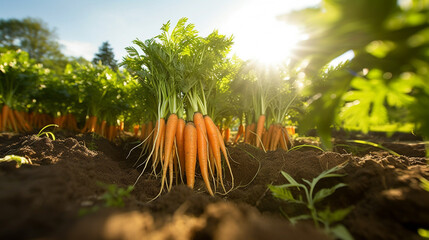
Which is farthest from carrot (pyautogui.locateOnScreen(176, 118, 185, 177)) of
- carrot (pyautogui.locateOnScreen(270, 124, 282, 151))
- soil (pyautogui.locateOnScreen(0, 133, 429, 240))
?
carrot (pyautogui.locateOnScreen(270, 124, 282, 151))

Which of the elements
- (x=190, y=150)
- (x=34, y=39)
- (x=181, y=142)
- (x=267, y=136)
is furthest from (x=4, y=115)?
(x=34, y=39)

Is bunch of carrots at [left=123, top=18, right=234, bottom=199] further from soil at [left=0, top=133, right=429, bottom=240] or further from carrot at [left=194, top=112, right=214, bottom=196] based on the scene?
soil at [left=0, top=133, right=429, bottom=240]

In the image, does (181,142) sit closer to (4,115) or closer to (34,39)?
(4,115)

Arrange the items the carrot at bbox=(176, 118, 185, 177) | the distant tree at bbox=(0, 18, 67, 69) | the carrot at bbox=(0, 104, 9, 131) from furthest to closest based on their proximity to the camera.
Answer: the distant tree at bbox=(0, 18, 67, 69), the carrot at bbox=(0, 104, 9, 131), the carrot at bbox=(176, 118, 185, 177)

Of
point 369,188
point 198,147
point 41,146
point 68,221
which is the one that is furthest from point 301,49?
point 41,146

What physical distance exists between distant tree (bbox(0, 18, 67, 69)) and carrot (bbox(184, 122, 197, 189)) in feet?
82.7

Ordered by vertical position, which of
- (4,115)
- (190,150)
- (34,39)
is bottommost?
(190,150)

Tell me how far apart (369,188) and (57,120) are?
24.2 feet

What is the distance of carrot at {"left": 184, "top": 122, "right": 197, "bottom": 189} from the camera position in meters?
2.01

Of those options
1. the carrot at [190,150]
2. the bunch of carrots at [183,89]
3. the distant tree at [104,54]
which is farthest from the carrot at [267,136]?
the distant tree at [104,54]

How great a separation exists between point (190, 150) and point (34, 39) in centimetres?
2983

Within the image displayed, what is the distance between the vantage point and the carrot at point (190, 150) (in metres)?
2.01

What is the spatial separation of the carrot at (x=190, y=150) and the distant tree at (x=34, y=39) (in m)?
25.2

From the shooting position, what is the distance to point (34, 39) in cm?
2211
